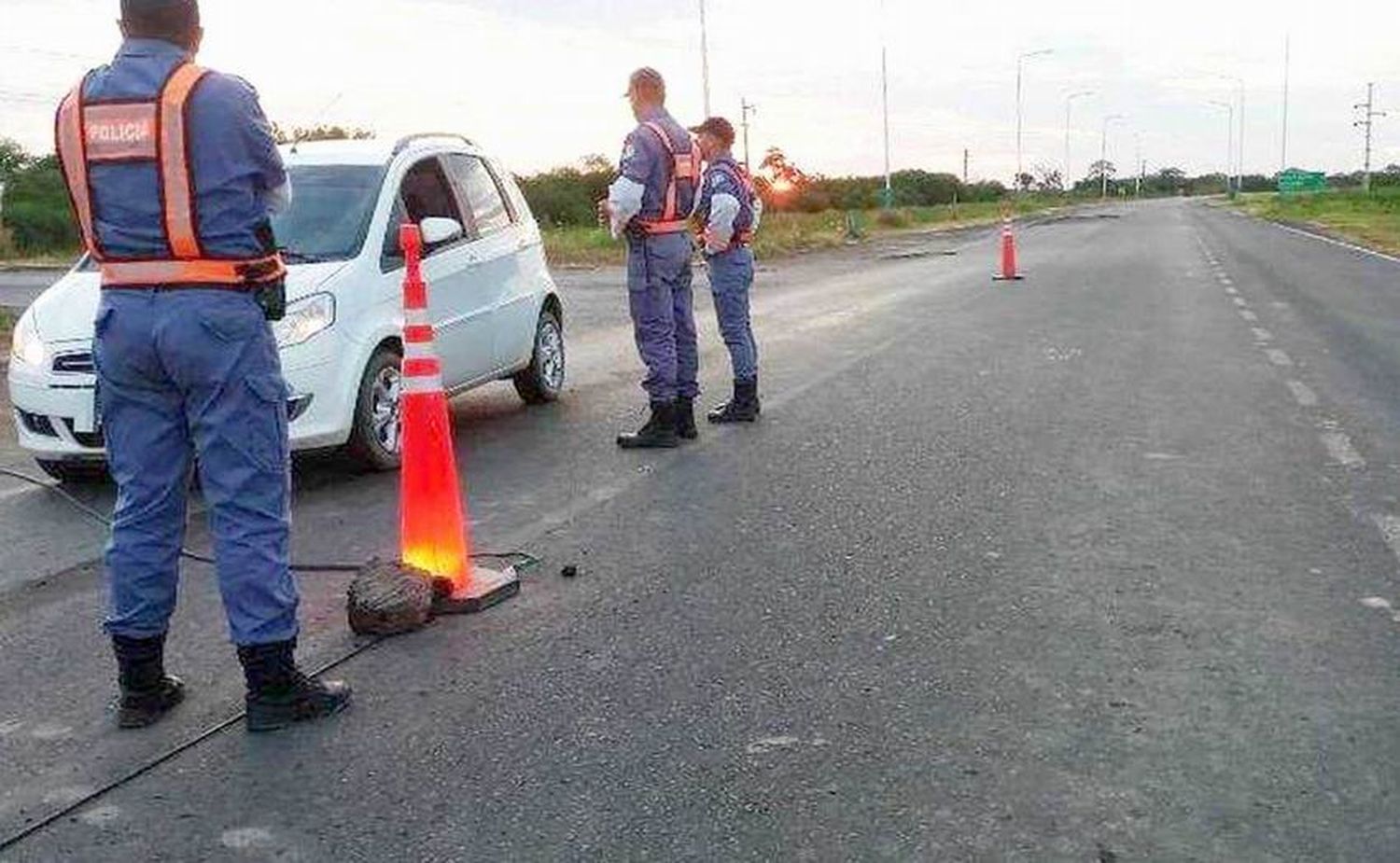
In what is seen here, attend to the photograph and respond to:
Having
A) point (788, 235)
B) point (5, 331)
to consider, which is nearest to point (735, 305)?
point (5, 331)

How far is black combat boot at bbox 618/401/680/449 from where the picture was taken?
8.09 meters

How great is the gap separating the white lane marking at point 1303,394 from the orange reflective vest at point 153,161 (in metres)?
7.42

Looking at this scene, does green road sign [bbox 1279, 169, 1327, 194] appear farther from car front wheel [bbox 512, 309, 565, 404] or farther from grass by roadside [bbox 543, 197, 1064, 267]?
car front wheel [bbox 512, 309, 565, 404]

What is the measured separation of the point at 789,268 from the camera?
28.3m

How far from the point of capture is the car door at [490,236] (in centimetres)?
879

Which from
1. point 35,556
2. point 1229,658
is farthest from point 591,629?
point 35,556

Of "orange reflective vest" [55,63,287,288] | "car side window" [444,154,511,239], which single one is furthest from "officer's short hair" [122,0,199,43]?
"car side window" [444,154,511,239]

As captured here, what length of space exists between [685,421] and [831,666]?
4072 millimetres

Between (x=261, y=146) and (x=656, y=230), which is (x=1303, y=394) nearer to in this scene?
(x=656, y=230)

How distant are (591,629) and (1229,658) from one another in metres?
1.97

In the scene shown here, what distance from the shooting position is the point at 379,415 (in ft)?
25.0

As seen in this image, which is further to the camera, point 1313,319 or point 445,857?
point 1313,319

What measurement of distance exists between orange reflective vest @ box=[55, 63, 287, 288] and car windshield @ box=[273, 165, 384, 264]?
12.2 ft

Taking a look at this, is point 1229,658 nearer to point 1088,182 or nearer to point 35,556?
point 35,556
